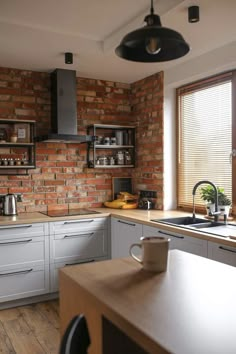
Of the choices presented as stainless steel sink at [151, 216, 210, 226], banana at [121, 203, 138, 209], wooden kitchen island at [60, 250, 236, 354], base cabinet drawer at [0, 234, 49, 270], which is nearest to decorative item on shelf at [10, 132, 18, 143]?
base cabinet drawer at [0, 234, 49, 270]

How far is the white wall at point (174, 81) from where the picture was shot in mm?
3222

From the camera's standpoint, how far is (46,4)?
8.23ft

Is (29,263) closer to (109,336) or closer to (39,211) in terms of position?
(39,211)

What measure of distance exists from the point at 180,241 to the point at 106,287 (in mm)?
1594

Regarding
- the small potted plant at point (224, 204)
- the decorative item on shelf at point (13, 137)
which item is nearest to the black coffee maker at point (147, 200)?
the small potted plant at point (224, 204)

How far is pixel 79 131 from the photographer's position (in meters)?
4.24

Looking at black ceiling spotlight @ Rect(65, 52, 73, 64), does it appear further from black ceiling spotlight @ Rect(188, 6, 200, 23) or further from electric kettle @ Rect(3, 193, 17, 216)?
electric kettle @ Rect(3, 193, 17, 216)

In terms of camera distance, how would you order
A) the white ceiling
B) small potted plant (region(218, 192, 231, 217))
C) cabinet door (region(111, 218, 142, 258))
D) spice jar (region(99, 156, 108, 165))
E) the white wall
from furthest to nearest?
spice jar (region(99, 156, 108, 165))
cabinet door (region(111, 218, 142, 258))
the white wall
small potted plant (region(218, 192, 231, 217))
the white ceiling

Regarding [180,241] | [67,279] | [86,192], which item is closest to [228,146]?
[180,241]

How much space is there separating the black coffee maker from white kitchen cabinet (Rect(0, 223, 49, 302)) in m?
1.21

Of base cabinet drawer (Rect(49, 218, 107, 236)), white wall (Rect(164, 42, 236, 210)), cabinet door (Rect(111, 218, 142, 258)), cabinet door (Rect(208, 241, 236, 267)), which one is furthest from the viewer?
base cabinet drawer (Rect(49, 218, 107, 236))

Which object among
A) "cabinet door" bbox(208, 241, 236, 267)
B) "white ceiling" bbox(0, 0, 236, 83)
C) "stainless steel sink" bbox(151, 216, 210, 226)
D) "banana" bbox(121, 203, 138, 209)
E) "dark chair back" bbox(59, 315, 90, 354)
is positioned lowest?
"cabinet door" bbox(208, 241, 236, 267)

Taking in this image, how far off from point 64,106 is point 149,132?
3.48 feet

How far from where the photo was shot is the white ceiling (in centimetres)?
248
